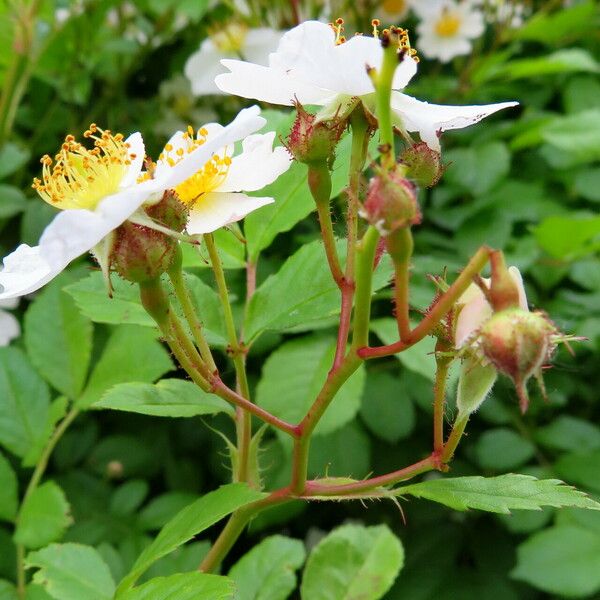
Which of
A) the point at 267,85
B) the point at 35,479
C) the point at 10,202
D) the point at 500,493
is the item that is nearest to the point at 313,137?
the point at 267,85

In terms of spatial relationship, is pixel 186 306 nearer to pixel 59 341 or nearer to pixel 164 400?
pixel 164 400

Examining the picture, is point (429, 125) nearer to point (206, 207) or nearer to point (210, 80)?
point (206, 207)

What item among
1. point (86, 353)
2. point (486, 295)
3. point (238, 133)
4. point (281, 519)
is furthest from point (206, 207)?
point (281, 519)

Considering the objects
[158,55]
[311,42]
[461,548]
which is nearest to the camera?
[311,42]

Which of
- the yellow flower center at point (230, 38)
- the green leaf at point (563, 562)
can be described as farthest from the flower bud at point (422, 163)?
the yellow flower center at point (230, 38)

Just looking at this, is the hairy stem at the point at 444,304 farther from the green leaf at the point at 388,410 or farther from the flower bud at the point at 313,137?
the green leaf at the point at 388,410

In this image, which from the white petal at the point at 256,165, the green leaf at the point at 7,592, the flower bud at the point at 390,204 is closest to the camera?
the flower bud at the point at 390,204

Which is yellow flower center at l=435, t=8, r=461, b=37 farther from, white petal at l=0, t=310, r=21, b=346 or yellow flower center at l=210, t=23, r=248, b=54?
white petal at l=0, t=310, r=21, b=346
